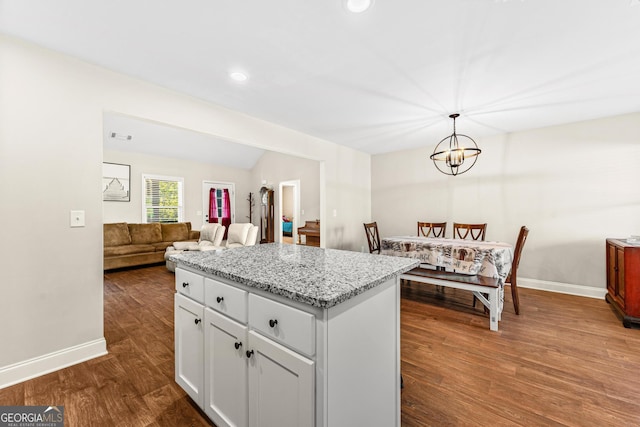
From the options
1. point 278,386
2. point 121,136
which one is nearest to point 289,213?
point 121,136

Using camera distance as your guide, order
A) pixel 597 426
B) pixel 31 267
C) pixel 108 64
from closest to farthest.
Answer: pixel 597 426 → pixel 31 267 → pixel 108 64

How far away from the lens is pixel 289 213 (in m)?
9.70

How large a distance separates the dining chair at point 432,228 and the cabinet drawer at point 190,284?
3900 mm

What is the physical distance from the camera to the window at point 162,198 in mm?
6418

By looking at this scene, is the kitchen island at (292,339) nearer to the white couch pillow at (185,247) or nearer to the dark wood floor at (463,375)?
the dark wood floor at (463,375)

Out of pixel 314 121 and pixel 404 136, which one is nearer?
pixel 314 121

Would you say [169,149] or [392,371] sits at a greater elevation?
[169,149]

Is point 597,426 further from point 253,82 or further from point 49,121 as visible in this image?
point 49,121

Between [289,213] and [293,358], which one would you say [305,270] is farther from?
[289,213]

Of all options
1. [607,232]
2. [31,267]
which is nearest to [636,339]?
[607,232]

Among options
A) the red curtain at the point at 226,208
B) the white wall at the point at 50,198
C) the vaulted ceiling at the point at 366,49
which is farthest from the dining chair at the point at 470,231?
the red curtain at the point at 226,208

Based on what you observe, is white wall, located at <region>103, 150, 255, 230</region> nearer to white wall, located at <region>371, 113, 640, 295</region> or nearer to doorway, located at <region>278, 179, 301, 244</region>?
doorway, located at <region>278, 179, 301, 244</region>

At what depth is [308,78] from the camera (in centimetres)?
244

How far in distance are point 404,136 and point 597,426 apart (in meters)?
3.74
